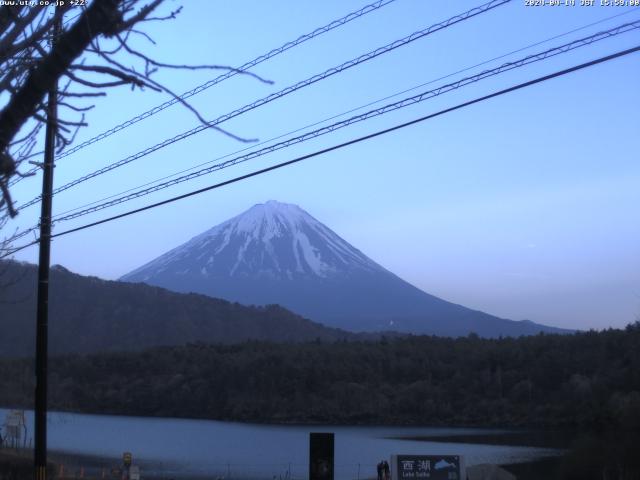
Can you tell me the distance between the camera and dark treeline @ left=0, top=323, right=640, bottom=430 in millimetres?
62750

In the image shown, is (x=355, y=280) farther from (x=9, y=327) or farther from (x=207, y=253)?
(x=9, y=327)

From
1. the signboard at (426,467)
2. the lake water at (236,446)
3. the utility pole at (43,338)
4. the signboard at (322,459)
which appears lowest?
the lake water at (236,446)

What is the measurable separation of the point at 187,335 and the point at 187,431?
41.4 metres

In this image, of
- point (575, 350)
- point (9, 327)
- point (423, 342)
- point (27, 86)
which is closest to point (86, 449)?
point (9, 327)

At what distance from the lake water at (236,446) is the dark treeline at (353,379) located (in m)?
4.12

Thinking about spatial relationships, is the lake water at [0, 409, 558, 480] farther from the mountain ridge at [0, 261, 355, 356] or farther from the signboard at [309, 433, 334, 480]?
the mountain ridge at [0, 261, 355, 356]

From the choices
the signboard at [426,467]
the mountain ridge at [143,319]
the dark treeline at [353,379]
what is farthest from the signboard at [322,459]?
the mountain ridge at [143,319]

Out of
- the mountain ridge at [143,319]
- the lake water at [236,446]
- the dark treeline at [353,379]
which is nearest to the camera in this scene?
the lake water at [236,446]

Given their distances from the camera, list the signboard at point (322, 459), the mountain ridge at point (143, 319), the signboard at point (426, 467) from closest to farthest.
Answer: the signboard at point (322, 459)
the signboard at point (426, 467)
the mountain ridge at point (143, 319)

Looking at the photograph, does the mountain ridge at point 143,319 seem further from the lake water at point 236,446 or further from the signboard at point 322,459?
the signboard at point 322,459

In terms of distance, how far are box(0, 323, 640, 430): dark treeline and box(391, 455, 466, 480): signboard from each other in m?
41.6

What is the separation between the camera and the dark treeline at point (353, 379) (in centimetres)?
6275

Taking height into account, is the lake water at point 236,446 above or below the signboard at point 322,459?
below

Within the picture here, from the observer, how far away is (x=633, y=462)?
27500 millimetres
